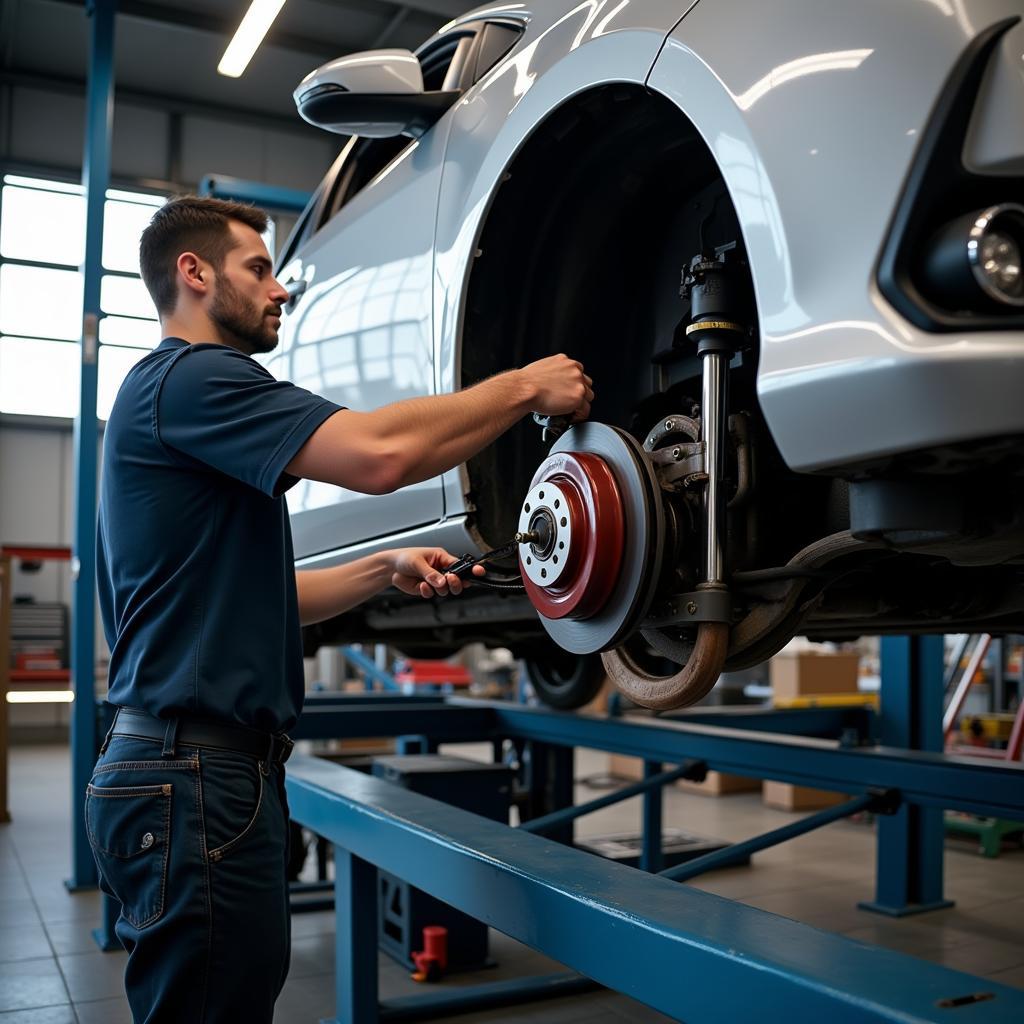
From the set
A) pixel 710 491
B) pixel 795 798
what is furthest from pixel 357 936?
pixel 795 798

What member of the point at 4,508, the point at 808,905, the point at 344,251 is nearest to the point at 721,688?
the point at 808,905

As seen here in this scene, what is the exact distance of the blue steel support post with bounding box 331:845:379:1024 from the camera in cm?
203

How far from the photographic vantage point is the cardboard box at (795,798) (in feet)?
18.2

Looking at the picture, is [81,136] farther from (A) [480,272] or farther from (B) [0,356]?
(A) [480,272]

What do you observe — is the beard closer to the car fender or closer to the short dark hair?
the short dark hair

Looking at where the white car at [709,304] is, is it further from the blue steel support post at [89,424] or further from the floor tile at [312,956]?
the blue steel support post at [89,424]

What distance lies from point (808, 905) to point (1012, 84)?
10.5ft

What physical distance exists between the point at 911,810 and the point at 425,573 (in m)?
2.69

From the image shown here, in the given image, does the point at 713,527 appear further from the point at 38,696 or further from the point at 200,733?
the point at 38,696

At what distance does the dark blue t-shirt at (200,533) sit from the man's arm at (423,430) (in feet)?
0.14

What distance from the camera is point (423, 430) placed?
133 cm


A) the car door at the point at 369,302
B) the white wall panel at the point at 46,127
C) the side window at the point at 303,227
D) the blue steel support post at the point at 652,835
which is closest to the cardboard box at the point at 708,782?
the blue steel support post at the point at 652,835

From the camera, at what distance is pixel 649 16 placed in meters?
1.37

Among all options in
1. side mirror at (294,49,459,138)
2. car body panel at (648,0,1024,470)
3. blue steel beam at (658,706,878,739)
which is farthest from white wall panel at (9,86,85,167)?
car body panel at (648,0,1024,470)
